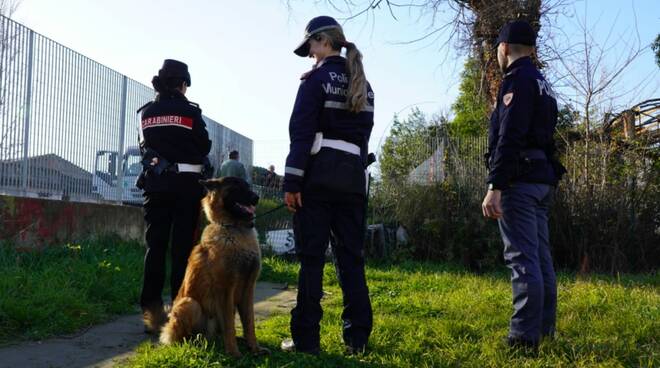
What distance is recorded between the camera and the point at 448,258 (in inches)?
370

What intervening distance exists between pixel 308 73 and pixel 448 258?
20.0ft

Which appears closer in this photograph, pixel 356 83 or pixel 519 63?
pixel 356 83

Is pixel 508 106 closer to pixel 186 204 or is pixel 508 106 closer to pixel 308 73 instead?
pixel 308 73

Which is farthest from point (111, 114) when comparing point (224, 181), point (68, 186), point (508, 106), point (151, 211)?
point (508, 106)

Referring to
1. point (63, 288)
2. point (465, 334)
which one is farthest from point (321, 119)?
point (63, 288)

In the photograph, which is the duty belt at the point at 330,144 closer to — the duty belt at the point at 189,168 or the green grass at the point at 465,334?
Result: the green grass at the point at 465,334

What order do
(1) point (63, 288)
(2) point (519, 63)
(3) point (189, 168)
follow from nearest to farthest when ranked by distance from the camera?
(2) point (519, 63) < (3) point (189, 168) < (1) point (63, 288)

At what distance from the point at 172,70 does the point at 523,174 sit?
9.84ft

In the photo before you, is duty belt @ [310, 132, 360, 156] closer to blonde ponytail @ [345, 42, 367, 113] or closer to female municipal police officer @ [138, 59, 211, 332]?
blonde ponytail @ [345, 42, 367, 113]

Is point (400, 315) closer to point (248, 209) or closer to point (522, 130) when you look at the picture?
point (248, 209)

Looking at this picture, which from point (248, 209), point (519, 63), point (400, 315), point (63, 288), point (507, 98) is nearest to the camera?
point (507, 98)

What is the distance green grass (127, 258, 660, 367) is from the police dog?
0.12 meters

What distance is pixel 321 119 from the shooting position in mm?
3939

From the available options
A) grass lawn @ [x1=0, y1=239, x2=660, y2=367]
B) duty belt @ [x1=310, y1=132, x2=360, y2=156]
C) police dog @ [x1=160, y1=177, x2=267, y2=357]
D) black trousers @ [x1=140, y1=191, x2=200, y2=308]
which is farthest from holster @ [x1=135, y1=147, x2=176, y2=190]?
duty belt @ [x1=310, y1=132, x2=360, y2=156]
